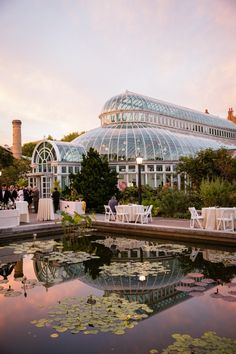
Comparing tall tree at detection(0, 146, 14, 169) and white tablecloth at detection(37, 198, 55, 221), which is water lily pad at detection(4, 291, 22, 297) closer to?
white tablecloth at detection(37, 198, 55, 221)

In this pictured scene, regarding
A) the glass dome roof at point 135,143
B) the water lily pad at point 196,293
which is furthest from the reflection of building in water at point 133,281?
the glass dome roof at point 135,143

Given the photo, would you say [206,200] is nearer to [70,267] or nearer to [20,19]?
[70,267]

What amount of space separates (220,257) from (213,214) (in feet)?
9.55

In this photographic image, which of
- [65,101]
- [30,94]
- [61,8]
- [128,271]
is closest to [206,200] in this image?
[128,271]

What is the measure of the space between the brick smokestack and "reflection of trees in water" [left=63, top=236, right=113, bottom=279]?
54.7 metres

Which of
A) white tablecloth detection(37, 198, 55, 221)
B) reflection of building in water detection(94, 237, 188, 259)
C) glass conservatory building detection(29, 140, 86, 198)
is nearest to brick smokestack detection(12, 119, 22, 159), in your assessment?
glass conservatory building detection(29, 140, 86, 198)

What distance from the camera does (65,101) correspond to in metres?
29.7

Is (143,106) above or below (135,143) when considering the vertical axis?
above

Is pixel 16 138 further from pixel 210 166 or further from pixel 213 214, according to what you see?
pixel 213 214

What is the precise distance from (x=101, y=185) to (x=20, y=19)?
13.8 m

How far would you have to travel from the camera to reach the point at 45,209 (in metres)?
15.9

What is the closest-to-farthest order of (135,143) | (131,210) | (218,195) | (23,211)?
1. (131,210)
2. (218,195)
3. (23,211)
4. (135,143)

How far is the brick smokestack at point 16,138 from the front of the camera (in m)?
64.8

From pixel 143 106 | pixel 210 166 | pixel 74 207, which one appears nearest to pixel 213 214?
pixel 74 207
